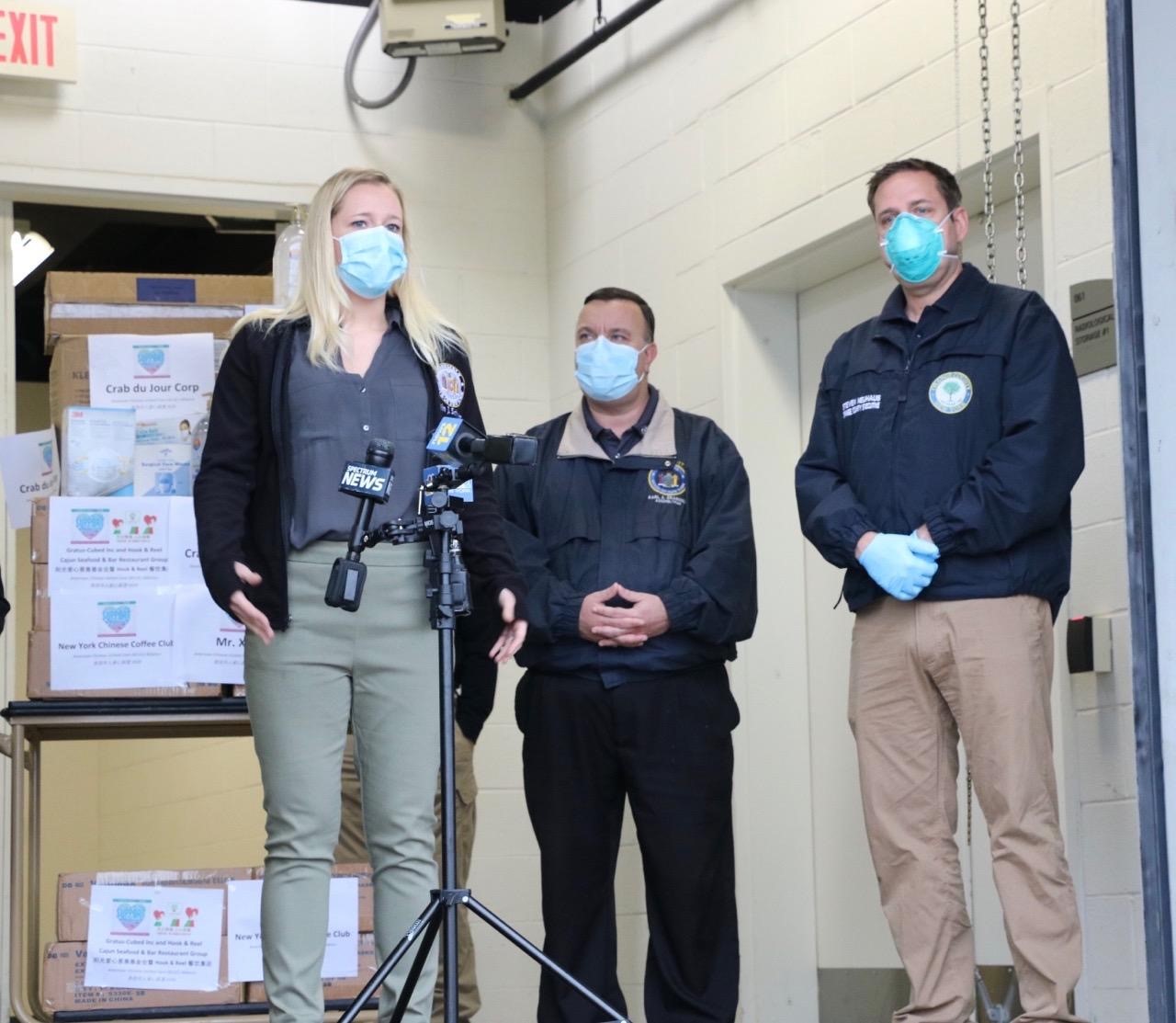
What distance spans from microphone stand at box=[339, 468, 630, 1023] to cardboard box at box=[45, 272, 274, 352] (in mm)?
1501

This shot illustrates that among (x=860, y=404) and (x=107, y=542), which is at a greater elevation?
(x=860, y=404)

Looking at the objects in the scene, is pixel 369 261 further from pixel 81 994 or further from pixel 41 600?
pixel 81 994

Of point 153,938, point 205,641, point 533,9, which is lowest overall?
point 153,938

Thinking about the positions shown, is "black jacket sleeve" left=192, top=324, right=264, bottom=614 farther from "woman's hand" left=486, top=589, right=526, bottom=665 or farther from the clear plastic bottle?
the clear plastic bottle

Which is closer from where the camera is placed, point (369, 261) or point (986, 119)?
point (369, 261)

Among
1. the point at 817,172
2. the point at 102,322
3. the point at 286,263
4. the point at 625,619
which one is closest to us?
the point at 625,619

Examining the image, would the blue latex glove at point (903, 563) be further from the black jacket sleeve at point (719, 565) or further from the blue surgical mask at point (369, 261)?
the blue surgical mask at point (369, 261)

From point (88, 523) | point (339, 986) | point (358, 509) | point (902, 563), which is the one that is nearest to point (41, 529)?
point (88, 523)

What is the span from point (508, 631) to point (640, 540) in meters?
0.72

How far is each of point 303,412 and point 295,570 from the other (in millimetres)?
278

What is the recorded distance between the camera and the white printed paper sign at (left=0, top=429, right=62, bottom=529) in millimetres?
4023

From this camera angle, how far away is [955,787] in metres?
3.30

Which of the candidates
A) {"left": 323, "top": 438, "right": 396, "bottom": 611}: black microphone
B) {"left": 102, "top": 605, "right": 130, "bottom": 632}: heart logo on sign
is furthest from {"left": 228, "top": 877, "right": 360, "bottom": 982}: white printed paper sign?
{"left": 323, "top": 438, "right": 396, "bottom": 611}: black microphone

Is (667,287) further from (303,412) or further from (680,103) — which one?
(303,412)
